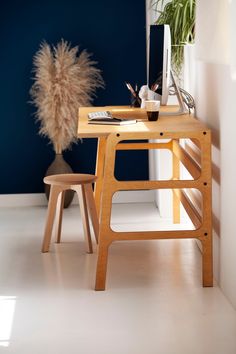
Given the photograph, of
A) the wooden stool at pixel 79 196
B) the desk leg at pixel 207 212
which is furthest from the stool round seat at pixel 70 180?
the desk leg at pixel 207 212

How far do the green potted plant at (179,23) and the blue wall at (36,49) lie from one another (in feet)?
2.51

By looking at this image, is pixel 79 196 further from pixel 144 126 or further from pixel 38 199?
pixel 38 199

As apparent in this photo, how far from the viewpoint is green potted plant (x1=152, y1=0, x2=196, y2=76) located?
5250 mm

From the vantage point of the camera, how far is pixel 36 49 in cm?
618

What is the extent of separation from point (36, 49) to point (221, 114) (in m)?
2.48

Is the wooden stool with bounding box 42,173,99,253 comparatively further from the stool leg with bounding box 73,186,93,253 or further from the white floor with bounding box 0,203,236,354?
the white floor with bounding box 0,203,236,354

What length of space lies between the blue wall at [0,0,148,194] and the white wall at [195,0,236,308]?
67.5 inches

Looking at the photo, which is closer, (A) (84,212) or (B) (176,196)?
(A) (84,212)

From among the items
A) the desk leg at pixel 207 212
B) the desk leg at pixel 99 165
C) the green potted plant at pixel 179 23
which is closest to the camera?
the desk leg at pixel 207 212

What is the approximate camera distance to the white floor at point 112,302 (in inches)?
136

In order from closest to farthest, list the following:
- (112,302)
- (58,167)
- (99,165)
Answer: (112,302) → (99,165) → (58,167)

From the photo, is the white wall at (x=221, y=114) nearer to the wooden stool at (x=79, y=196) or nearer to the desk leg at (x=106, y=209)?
the desk leg at (x=106, y=209)

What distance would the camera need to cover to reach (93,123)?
4504 mm

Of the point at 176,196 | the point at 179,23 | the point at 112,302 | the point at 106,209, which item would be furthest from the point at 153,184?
the point at 179,23
